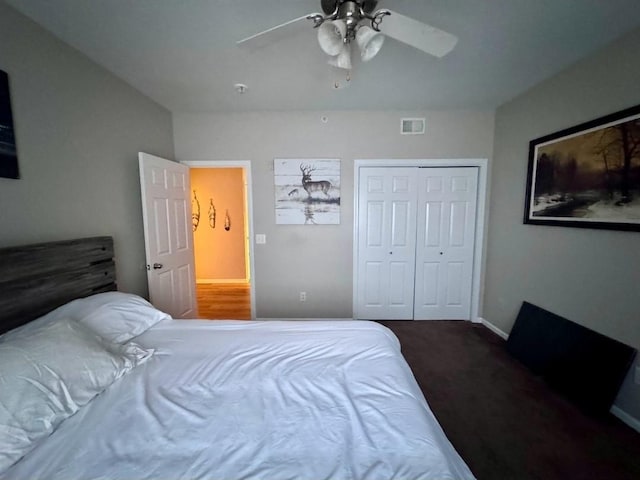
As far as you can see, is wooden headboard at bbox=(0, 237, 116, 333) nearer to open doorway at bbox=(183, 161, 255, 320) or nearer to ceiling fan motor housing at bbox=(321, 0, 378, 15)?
ceiling fan motor housing at bbox=(321, 0, 378, 15)

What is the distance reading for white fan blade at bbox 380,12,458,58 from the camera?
1.15m

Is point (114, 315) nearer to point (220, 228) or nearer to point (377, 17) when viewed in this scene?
point (377, 17)

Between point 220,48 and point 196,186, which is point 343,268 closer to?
point 220,48

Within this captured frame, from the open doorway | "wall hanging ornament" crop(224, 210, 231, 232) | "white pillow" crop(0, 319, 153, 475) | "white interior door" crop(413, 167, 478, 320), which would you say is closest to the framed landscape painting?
"white interior door" crop(413, 167, 478, 320)

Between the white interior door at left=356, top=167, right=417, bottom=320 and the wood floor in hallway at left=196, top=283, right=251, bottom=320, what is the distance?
171 cm

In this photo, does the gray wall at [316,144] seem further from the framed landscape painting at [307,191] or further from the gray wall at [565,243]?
the gray wall at [565,243]

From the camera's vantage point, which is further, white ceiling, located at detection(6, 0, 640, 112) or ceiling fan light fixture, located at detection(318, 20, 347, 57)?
white ceiling, located at detection(6, 0, 640, 112)

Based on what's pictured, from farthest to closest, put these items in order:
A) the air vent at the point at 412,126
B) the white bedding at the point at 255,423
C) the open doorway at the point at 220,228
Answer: the open doorway at the point at 220,228 → the air vent at the point at 412,126 → the white bedding at the point at 255,423

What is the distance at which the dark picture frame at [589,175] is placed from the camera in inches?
65.3

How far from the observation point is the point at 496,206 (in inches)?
114

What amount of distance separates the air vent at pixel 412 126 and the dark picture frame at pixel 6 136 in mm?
3229

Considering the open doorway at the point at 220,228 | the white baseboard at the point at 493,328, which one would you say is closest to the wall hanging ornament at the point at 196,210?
the open doorway at the point at 220,228

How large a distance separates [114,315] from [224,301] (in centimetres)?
251

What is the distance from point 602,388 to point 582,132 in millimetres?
1904
